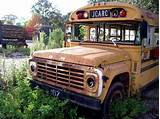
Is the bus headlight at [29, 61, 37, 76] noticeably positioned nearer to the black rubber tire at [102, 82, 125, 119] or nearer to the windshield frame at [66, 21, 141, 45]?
the windshield frame at [66, 21, 141, 45]

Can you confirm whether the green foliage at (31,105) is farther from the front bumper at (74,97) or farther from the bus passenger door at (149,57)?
the bus passenger door at (149,57)

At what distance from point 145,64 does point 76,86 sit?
200 centimetres

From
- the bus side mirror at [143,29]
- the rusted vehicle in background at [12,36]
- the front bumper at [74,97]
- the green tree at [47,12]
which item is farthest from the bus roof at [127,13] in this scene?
the green tree at [47,12]

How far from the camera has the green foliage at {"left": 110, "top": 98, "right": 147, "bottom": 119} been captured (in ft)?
16.9

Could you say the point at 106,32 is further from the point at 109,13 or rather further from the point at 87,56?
the point at 87,56

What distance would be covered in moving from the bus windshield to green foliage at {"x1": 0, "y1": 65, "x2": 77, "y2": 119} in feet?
5.90

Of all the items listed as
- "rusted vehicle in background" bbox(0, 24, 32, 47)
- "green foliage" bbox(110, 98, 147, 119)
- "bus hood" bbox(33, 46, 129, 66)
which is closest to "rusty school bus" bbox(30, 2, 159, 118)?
"bus hood" bbox(33, 46, 129, 66)

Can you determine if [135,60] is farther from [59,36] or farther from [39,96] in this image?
[59,36]

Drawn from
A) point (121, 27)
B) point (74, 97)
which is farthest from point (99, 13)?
point (74, 97)

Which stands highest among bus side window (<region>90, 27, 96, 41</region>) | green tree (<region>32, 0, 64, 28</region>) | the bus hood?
green tree (<region>32, 0, 64, 28</region>)

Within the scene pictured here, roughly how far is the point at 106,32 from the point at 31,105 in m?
2.41

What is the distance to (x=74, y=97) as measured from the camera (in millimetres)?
5062

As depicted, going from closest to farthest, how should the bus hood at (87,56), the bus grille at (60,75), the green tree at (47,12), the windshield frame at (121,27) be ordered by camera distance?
1. the bus hood at (87,56)
2. the bus grille at (60,75)
3. the windshield frame at (121,27)
4. the green tree at (47,12)

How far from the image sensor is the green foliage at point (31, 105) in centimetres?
489
